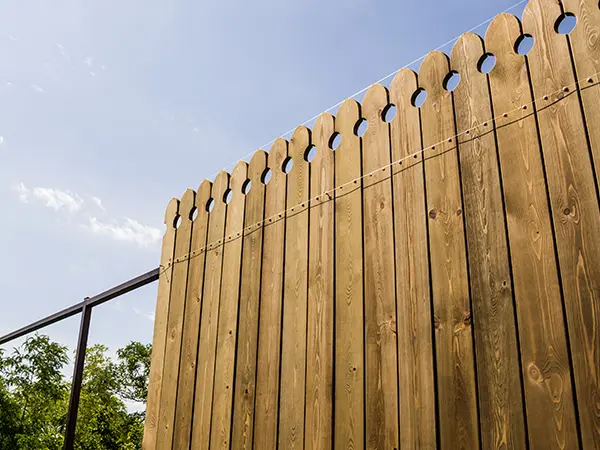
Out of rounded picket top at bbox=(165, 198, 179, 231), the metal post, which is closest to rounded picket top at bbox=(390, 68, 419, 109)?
rounded picket top at bbox=(165, 198, 179, 231)

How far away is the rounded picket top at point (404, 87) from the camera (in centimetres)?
208

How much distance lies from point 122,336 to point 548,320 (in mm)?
11636

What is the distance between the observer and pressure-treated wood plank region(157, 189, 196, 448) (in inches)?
106

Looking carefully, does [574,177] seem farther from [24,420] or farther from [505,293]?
[24,420]

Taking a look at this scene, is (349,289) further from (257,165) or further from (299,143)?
(257,165)

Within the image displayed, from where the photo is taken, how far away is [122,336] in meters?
12.1

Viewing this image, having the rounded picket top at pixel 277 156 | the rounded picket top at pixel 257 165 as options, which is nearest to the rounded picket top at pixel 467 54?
the rounded picket top at pixel 277 156

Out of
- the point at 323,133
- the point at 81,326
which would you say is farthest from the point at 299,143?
the point at 81,326

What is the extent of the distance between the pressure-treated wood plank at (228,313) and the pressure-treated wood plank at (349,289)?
1.92 ft

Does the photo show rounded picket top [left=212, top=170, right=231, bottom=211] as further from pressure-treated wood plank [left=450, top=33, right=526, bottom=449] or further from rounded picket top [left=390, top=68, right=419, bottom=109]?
pressure-treated wood plank [left=450, top=33, right=526, bottom=449]

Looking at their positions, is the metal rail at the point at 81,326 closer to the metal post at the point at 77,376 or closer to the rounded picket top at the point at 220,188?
the metal post at the point at 77,376

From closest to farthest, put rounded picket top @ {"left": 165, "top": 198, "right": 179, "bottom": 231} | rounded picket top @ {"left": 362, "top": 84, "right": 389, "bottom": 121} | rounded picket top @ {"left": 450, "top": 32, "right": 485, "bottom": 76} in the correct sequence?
rounded picket top @ {"left": 450, "top": 32, "right": 485, "bottom": 76}, rounded picket top @ {"left": 362, "top": 84, "right": 389, "bottom": 121}, rounded picket top @ {"left": 165, "top": 198, "right": 179, "bottom": 231}

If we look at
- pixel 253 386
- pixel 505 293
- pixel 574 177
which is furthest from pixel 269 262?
pixel 574 177

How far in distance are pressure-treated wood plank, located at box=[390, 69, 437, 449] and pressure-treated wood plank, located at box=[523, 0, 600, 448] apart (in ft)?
1.32
